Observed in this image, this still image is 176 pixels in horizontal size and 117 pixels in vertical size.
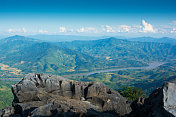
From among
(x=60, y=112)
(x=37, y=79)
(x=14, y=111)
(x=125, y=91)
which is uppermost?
(x=37, y=79)

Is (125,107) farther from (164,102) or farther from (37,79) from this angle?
(37,79)

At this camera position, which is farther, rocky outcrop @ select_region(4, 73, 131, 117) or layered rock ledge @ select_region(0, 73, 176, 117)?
rocky outcrop @ select_region(4, 73, 131, 117)

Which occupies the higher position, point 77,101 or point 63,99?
point 63,99

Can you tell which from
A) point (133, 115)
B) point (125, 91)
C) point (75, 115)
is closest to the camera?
point (75, 115)

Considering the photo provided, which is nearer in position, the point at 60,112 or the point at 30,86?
the point at 60,112

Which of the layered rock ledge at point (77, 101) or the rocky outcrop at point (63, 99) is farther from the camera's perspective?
the rocky outcrop at point (63, 99)

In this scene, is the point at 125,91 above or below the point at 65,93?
below

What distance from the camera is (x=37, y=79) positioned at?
35.8 meters

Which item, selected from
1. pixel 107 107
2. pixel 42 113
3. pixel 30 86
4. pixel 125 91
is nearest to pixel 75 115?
pixel 42 113

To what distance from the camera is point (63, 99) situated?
100ft

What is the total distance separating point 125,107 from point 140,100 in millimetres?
3537

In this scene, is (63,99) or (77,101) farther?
(77,101)

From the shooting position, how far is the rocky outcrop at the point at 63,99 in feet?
81.9

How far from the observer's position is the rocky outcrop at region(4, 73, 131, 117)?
983 inches
